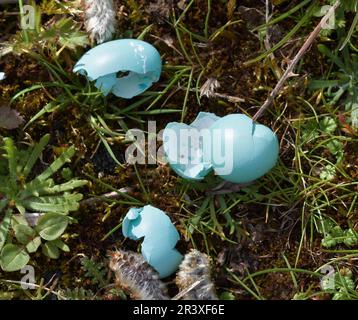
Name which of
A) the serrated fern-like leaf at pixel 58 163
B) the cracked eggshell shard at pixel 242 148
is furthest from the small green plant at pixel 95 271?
the cracked eggshell shard at pixel 242 148

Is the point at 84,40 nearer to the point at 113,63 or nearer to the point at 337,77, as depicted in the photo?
the point at 113,63

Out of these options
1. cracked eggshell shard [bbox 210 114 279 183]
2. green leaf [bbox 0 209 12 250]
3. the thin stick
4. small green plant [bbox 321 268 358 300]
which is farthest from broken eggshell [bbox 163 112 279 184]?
green leaf [bbox 0 209 12 250]

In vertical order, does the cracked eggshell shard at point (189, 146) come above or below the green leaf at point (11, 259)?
above

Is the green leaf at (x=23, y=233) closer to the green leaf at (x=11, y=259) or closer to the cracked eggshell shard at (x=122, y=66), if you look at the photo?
the green leaf at (x=11, y=259)

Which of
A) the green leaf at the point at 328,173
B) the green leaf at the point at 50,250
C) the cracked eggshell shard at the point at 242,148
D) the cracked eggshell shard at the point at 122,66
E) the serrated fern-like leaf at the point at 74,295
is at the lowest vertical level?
the serrated fern-like leaf at the point at 74,295

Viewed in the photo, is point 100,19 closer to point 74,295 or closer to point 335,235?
point 74,295

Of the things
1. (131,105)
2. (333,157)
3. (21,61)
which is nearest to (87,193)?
(131,105)
